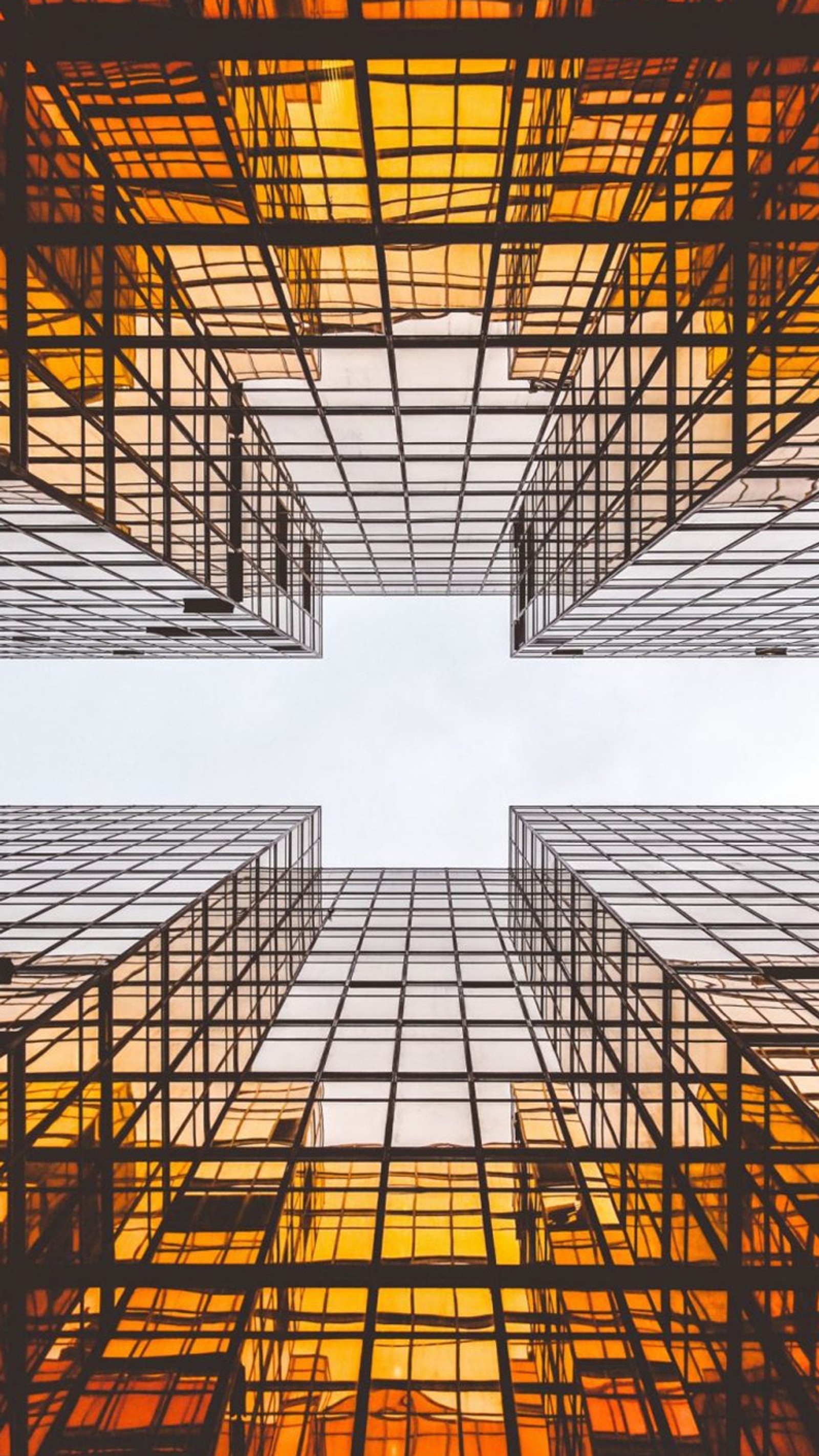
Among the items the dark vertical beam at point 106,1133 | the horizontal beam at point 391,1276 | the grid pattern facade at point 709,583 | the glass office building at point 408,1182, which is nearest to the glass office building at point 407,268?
the grid pattern facade at point 709,583

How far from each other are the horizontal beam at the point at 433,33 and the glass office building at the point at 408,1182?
51.0ft

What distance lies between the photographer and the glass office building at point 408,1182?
983cm

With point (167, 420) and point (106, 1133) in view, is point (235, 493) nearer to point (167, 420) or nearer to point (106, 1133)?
point (167, 420)

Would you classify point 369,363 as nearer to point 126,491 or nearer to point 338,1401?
point 126,491

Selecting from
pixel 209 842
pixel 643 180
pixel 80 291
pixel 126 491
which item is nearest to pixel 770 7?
pixel 643 180

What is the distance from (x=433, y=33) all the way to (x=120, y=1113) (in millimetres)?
17081

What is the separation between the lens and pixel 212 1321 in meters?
10.9

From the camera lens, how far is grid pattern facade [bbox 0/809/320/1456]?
33.2ft

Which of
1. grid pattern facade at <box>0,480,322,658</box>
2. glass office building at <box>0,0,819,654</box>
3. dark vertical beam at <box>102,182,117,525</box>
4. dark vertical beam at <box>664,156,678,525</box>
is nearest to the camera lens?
glass office building at <box>0,0,819,654</box>

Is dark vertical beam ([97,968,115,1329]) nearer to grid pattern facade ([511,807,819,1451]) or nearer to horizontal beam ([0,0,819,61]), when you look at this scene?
grid pattern facade ([511,807,819,1451])

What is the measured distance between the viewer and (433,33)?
43.3 feet

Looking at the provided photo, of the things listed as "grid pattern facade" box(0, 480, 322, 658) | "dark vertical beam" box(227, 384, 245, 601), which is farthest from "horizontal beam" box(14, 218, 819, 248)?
"dark vertical beam" box(227, 384, 245, 601)

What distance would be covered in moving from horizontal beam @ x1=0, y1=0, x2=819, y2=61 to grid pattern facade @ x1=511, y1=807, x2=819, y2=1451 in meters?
15.5

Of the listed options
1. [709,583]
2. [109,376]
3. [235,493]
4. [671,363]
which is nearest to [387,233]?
[109,376]
